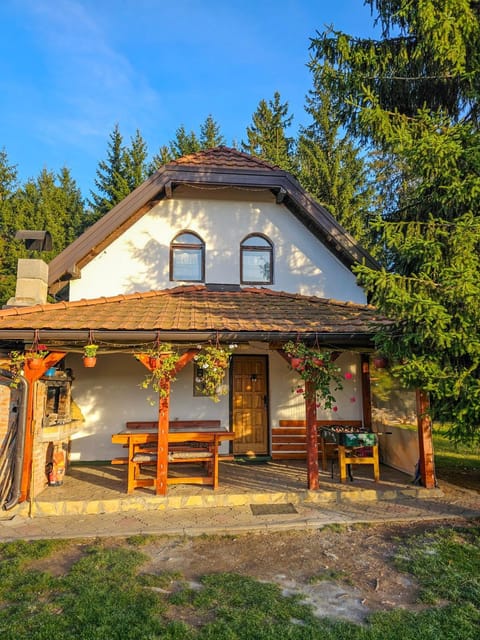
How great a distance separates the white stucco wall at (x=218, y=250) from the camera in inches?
368

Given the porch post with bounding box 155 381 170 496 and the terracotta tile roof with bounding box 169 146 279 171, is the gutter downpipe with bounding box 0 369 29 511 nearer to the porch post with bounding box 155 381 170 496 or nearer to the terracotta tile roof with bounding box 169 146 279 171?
the porch post with bounding box 155 381 170 496

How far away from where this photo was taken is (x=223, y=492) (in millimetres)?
6680

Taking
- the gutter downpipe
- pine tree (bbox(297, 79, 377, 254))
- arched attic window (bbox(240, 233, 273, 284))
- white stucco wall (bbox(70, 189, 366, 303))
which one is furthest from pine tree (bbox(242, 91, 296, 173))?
the gutter downpipe

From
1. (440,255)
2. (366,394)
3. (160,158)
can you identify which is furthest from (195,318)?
(160,158)

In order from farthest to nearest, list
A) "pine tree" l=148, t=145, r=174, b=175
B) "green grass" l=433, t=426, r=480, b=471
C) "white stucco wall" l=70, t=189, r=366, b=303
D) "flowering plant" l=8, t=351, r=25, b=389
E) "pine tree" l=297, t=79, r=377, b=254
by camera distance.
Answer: "pine tree" l=148, t=145, r=174, b=175
"pine tree" l=297, t=79, r=377, b=254
"white stucco wall" l=70, t=189, r=366, b=303
"green grass" l=433, t=426, r=480, b=471
"flowering plant" l=8, t=351, r=25, b=389

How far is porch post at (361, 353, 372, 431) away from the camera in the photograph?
9453mm

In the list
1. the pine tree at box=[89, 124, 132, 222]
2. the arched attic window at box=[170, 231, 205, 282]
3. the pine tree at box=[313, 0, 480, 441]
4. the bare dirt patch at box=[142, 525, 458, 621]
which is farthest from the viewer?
the pine tree at box=[89, 124, 132, 222]

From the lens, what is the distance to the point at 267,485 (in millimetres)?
7125

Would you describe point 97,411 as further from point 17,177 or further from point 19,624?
point 17,177

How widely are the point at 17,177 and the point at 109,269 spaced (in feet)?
77.5

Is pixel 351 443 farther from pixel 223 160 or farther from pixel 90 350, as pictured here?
pixel 223 160

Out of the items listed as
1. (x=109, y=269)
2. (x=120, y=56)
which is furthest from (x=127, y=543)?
(x=120, y=56)

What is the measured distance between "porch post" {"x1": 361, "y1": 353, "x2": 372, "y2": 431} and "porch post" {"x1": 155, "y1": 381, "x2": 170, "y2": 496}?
16.5 feet

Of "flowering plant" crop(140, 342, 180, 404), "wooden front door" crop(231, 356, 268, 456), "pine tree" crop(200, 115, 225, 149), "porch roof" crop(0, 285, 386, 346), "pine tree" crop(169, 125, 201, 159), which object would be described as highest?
"pine tree" crop(200, 115, 225, 149)
